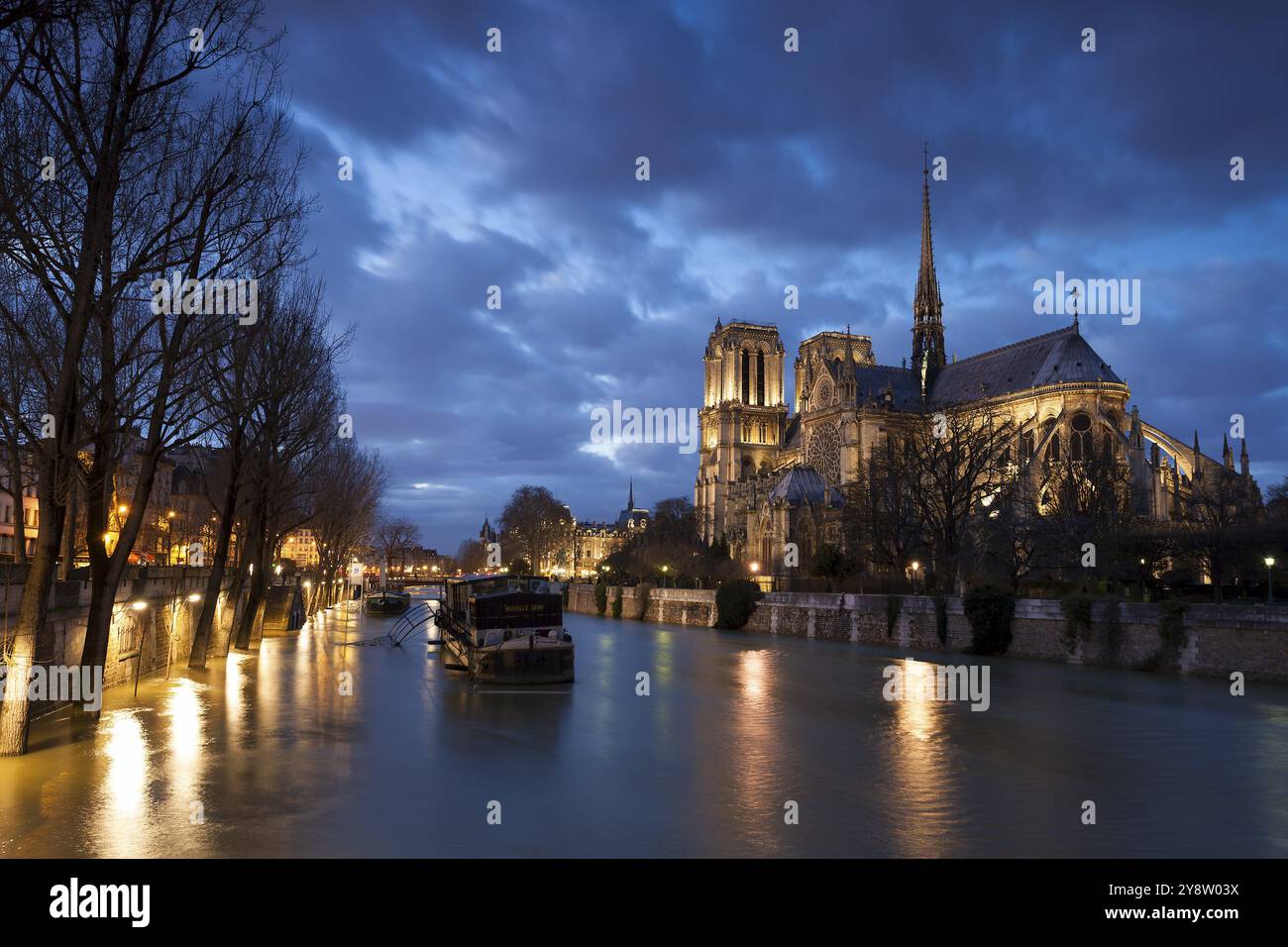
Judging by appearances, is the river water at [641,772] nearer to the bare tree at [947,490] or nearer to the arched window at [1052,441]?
the bare tree at [947,490]

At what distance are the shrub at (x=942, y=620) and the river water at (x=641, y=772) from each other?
519 inches

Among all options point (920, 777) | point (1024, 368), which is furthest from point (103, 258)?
point (1024, 368)

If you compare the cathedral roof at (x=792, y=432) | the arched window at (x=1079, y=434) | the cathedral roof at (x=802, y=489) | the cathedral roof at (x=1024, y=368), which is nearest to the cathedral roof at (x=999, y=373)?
the cathedral roof at (x=1024, y=368)

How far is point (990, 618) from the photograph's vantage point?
40719mm

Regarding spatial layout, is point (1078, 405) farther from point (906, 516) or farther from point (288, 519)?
point (288, 519)

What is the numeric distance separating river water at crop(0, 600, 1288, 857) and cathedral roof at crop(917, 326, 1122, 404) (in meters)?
53.0

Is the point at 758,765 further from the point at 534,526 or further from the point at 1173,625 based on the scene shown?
the point at 534,526

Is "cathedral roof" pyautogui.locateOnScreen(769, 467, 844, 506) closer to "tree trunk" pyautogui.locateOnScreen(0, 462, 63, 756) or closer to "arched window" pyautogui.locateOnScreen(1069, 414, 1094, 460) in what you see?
"arched window" pyautogui.locateOnScreen(1069, 414, 1094, 460)

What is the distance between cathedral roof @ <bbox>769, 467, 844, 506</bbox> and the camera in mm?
86375
